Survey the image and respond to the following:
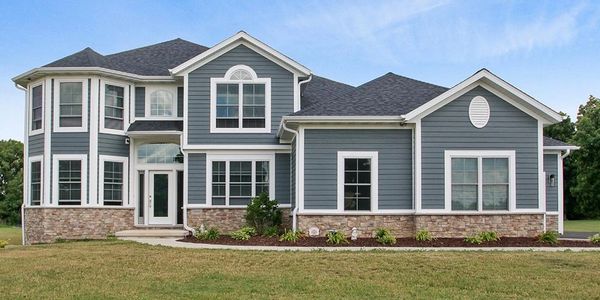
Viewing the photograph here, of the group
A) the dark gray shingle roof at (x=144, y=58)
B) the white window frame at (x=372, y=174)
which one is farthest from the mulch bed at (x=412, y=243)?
the dark gray shingle roof at (x=144, y=58)

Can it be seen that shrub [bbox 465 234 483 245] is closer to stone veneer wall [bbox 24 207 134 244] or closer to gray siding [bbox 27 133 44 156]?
stone veneer wall [bbox 24 207 134 244]

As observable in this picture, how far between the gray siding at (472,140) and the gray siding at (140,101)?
984cm

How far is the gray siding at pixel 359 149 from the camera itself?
19.0 m

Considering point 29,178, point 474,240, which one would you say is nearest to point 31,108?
point 29,178

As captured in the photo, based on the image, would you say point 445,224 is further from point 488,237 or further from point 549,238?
point 549,238

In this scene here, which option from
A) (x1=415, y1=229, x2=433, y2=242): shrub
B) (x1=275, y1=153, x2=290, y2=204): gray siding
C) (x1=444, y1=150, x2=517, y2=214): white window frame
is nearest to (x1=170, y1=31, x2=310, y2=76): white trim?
(x1=275, y1=153, x2=290, y2=204): gray siding

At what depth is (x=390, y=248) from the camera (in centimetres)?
1622

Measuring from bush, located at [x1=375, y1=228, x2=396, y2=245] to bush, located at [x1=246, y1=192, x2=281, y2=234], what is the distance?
13.1ft

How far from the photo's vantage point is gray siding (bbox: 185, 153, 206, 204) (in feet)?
71.8

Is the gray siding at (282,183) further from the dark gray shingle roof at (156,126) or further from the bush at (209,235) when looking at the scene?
the dark gray shingle roof at (156,126)

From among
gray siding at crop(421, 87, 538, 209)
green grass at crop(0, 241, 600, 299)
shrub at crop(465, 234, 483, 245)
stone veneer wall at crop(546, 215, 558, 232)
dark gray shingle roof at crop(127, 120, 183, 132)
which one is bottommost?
green grass at crop(0, 241, 600, 299)

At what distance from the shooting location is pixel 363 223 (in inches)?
746

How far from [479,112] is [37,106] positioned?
46.3 ft

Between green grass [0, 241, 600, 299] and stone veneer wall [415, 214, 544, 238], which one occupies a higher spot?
stone veneer wall [415, 214, 544, 238]
